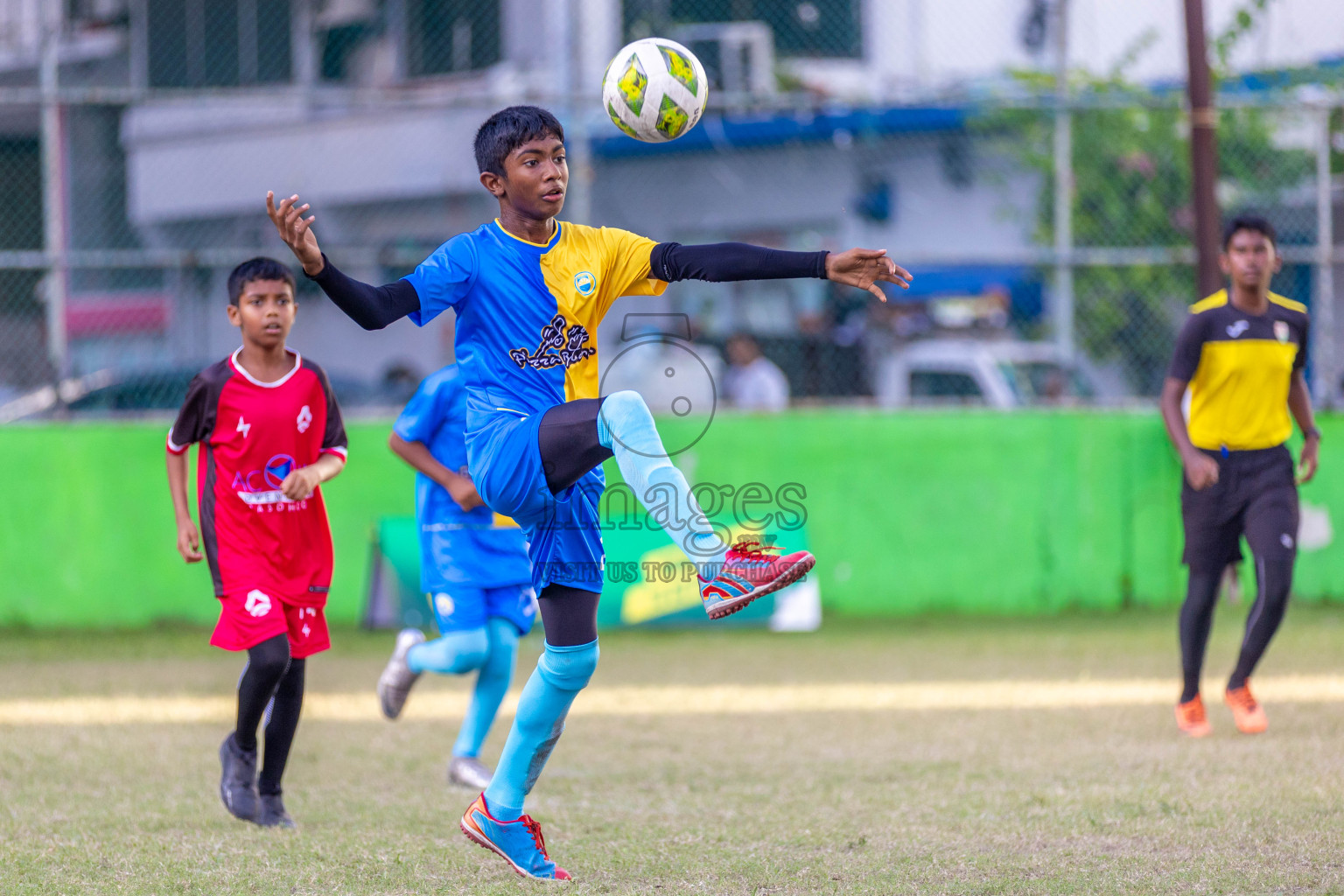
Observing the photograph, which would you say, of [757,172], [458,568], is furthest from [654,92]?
[757,172]

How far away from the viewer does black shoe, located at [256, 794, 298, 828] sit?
4.99m

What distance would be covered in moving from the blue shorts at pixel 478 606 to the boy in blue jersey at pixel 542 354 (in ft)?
5.62

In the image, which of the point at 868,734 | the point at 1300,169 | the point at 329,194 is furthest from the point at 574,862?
the point at 329,194

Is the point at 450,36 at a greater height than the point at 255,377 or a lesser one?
greater

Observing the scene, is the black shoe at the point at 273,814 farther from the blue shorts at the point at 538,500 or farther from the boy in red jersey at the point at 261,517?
the blue shorts at the point at 538,500

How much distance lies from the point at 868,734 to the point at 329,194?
8322 millimetres

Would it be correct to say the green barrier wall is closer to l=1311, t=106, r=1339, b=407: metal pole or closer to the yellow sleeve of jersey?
l=1311, t=106, r=1339, b=407: metal pole

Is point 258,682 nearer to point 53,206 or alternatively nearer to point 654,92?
point 654,92

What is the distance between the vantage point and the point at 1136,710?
23.4 ft

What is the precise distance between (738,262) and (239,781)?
2.55 meters

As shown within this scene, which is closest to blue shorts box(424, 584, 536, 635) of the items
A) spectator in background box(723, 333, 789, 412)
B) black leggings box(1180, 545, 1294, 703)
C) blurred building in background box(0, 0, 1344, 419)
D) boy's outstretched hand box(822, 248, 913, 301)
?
boy's outstretched hand box(822, 248, 913, 301)

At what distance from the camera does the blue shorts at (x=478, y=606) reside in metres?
6.02

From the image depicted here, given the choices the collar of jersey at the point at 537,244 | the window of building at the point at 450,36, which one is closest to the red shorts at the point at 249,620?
the collar of jersey at the point at 537,244

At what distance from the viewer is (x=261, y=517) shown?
510 centimetres
